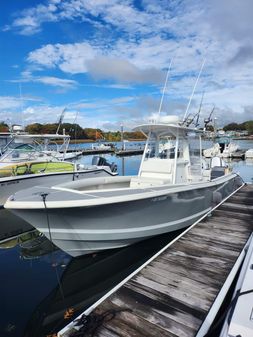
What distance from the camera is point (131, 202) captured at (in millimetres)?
5957

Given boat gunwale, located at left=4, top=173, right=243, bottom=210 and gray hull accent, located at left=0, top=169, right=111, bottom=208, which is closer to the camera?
boat gunwale, located at left=4, top=173, right=243, bottom=210

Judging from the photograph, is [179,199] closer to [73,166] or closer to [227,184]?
[227,184]

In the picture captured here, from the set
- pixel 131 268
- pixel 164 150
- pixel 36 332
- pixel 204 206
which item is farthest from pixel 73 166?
pixel 36 332

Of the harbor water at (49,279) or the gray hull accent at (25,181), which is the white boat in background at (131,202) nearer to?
the harbor water at (49,279)

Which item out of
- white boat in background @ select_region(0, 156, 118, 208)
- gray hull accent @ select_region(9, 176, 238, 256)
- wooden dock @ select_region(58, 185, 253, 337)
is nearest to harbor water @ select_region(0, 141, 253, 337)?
gray hull accent @ select_region(9, 176, 238, 256)

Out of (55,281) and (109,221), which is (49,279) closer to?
(55,281)

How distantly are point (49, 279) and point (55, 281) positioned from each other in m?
0.18

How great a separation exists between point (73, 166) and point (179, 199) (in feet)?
24.2

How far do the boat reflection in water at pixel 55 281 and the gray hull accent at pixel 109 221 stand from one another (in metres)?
0.38

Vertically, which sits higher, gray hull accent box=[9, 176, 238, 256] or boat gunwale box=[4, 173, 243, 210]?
boat gunwale box=[4, 173, 243, 210]

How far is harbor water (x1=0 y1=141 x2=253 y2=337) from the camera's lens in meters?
4.68

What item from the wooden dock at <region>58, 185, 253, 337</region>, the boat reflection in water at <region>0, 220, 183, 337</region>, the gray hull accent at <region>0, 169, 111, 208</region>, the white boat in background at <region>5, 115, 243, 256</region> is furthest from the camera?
the gray hull accent at <region>0, 169, 111, 208</region>

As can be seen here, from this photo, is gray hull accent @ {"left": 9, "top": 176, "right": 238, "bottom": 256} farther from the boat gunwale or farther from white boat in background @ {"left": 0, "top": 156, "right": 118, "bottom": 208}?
white boat in background @ {"left": 0, "top": 156, "right": 118, "bottom": 208}

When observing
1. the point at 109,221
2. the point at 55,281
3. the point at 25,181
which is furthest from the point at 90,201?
the point at 25,181
